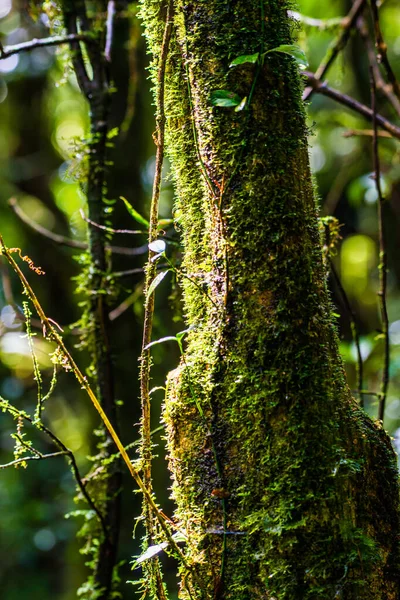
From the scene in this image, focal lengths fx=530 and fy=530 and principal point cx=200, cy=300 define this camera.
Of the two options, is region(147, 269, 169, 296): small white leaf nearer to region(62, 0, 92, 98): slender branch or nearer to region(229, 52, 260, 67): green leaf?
region(229, 52, 260, 67): green leaf

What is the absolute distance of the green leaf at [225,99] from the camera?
943 millimetres

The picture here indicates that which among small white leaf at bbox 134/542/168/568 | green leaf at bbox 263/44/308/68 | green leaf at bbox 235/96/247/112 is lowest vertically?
small white leaf at bbox 134/542/168/568

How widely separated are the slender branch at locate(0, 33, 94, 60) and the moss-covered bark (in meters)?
0.83

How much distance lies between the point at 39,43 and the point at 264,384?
1496 mm

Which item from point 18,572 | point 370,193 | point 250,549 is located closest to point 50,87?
point 370,193

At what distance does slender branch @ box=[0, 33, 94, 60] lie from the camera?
1.65 m

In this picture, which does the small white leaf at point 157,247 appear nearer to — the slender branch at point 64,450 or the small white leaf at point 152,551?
the slender branch at point 64,450

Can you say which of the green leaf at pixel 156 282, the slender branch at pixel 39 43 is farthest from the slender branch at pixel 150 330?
the slender branch at pixel 39 43

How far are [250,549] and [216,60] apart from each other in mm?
882

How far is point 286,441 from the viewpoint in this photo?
90 centimetres

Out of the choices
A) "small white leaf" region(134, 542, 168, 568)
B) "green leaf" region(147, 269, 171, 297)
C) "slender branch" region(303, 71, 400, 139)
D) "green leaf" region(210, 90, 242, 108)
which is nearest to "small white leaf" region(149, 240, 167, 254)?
"green leaf" region(147, 269, 171, 297)

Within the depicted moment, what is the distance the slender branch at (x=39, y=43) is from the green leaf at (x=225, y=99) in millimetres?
975

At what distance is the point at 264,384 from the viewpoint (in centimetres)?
92

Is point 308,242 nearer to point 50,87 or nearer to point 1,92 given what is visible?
point 50,87
